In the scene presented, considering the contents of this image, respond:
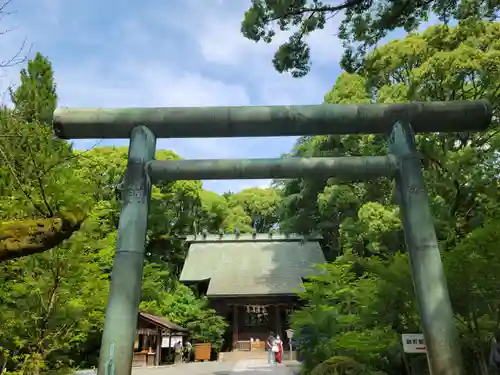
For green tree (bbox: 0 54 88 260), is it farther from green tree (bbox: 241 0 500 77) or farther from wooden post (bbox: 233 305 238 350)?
wooden post (bbox: 233 305 238 350)

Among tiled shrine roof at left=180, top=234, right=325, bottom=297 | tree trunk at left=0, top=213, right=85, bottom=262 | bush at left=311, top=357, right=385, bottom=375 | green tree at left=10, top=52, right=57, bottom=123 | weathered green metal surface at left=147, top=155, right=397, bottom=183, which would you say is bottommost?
bush at left=311, top=357, right=385, bottom=375

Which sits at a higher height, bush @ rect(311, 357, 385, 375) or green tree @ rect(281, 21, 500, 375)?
green tree @ rect(281, 21, 500, 375)

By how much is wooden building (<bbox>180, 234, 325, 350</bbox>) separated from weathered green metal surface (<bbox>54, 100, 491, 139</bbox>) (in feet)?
46.3

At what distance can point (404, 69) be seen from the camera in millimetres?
16344

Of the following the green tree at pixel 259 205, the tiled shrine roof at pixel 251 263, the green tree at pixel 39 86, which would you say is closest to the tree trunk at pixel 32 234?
the green tree at pixel 39 86

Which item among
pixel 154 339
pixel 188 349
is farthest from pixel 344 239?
pixel 154 339

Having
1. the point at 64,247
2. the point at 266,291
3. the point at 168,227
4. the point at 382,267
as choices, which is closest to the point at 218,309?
the point at 266,291

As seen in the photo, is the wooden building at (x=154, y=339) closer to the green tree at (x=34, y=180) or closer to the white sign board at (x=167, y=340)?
the white sign board at (x=167, y=340)

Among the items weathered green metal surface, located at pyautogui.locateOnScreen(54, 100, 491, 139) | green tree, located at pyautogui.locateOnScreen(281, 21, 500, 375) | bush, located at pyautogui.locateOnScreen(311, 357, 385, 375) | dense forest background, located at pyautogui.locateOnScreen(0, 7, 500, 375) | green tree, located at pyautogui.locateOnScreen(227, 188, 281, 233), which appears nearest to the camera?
weathered green metal surface, located at pyautogui.locateOnScreen(54, 100, 491, 139)

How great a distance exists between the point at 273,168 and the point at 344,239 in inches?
681

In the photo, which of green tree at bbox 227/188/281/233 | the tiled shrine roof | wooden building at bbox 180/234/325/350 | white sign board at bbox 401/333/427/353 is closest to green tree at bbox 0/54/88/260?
white sign board at bbox 401/333/427/353

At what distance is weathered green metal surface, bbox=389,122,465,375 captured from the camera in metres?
4.65

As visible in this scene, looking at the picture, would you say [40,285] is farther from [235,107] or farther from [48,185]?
[235,107]

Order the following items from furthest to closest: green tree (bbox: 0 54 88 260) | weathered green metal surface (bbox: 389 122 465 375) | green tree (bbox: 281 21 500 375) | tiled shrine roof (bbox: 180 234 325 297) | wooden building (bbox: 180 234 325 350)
Answer: 1. tiled shrine roof (bbox: 180 234 325 297)
2. wooden building (bbox: 180 234 325 350)
3. green tree (bbox: 281 21 500 375)
4. weathered green metal surface (bbox: 389 122 465 375)
5. green tree (bbox: 0 54 88 260)
